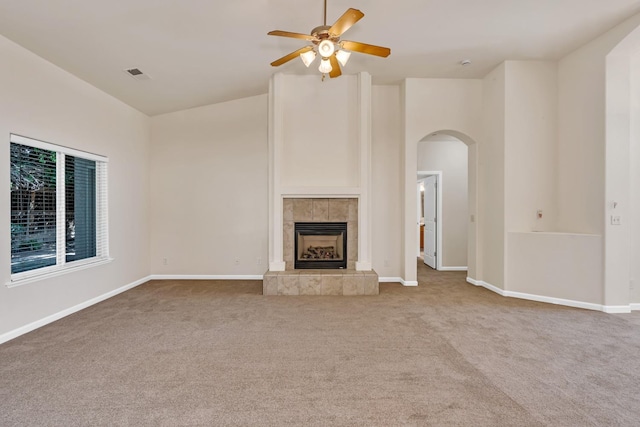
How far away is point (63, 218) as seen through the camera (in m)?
3.77

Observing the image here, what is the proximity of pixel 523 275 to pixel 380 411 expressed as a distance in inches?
137

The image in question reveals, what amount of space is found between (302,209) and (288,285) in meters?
1.22

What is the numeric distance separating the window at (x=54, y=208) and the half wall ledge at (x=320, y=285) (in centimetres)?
241

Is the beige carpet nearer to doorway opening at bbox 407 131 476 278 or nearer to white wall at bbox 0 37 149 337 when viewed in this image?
white wall at bbox 0 37 149 337

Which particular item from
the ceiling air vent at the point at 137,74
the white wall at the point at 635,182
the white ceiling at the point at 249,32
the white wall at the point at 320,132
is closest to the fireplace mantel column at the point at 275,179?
the white wall at the point at 320,132

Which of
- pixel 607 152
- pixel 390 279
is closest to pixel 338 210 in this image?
pixel 390 279

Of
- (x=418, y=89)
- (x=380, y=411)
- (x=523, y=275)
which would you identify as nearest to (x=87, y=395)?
(x=380, y=411)

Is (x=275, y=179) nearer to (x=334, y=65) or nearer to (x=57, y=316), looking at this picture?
(x=334, y=65)

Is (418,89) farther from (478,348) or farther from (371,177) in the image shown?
(478,348)

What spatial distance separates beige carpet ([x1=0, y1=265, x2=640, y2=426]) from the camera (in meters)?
1.91

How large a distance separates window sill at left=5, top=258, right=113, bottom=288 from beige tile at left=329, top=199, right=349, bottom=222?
3.30 meters

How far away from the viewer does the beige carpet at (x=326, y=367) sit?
6.26 feet

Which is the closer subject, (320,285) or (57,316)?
(57,316)

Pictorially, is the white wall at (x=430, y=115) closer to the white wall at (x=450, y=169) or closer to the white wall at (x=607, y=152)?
the white wall at (x=607, y=152)
